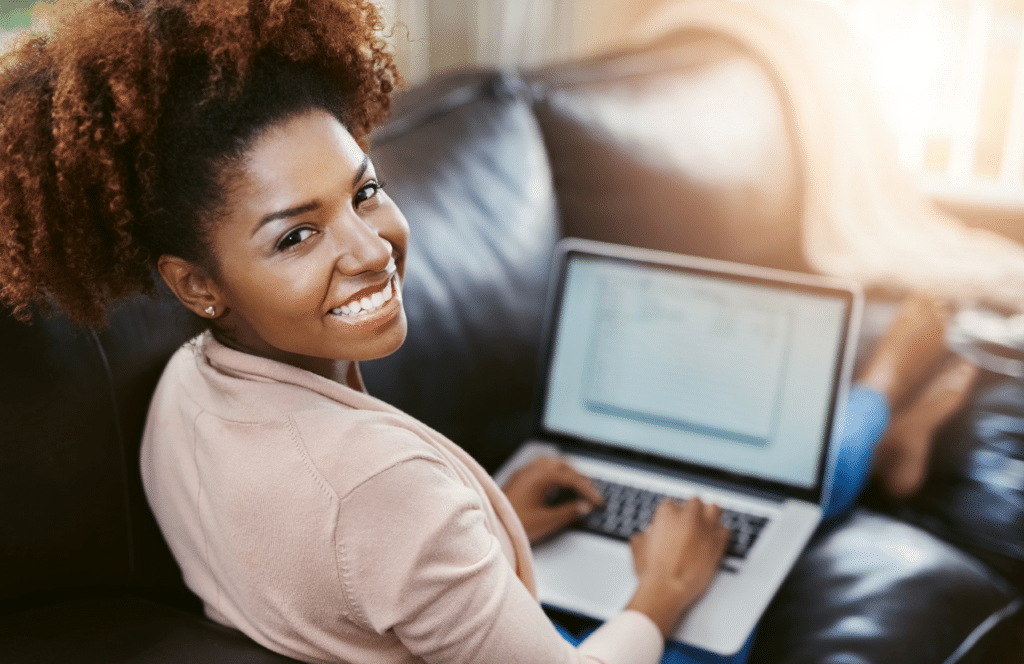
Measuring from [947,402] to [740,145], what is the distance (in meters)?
0.60

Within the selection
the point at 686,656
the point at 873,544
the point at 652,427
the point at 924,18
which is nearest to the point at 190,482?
the point at 686,656

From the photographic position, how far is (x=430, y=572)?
0.54m

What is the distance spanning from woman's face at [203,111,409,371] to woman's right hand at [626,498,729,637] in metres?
0.35

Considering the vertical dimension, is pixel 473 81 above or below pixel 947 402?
above

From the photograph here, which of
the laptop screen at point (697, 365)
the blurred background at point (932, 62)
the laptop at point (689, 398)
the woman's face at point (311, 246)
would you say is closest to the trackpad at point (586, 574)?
the laptop at point (689, 398)

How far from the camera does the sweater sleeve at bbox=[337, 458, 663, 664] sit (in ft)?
1.78

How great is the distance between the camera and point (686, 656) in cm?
83

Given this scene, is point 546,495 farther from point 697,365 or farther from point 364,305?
point 364,305

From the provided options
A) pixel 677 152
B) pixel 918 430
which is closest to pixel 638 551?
pixel 918 430

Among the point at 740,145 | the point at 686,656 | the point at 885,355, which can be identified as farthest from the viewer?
the point at 740,145

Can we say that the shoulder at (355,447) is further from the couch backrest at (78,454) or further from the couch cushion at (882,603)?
the couch cushion at (882,603)

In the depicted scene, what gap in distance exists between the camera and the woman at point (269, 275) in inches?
21.3

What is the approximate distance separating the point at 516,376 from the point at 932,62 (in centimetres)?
154

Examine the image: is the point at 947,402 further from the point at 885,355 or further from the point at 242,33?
the point at 242,33
